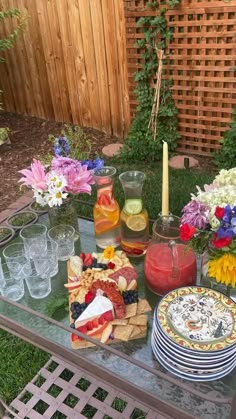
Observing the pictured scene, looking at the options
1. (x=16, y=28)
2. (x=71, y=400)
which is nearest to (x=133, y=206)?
(x=71, y=400)

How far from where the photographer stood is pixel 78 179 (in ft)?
4.70

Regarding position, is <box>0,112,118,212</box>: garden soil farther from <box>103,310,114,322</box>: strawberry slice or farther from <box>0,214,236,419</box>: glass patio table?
<box>103,310,114,322</box>: strawberry slice

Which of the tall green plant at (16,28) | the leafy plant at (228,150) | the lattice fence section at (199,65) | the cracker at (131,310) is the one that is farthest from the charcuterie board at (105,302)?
the tall green plant at (16,28)

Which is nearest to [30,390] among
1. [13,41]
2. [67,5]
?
[67,5]

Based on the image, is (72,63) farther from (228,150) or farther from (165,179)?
(165,179)

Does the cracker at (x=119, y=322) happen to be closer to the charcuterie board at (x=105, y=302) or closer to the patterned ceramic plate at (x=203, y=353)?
the charcuterie board at (x=105, y=302)

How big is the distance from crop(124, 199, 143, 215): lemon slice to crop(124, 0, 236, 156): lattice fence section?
7.24 feet

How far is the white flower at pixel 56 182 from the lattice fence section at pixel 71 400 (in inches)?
32.9

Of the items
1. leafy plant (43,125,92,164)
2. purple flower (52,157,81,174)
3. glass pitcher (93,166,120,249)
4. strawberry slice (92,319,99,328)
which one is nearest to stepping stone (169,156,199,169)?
leafy plant (43,125,92,164)

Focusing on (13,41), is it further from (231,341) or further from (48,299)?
(231,341)

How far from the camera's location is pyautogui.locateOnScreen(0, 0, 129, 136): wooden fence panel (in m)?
3.69

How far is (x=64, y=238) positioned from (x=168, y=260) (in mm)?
485

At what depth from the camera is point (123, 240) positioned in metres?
1.51

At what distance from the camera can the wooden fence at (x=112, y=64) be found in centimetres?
320
